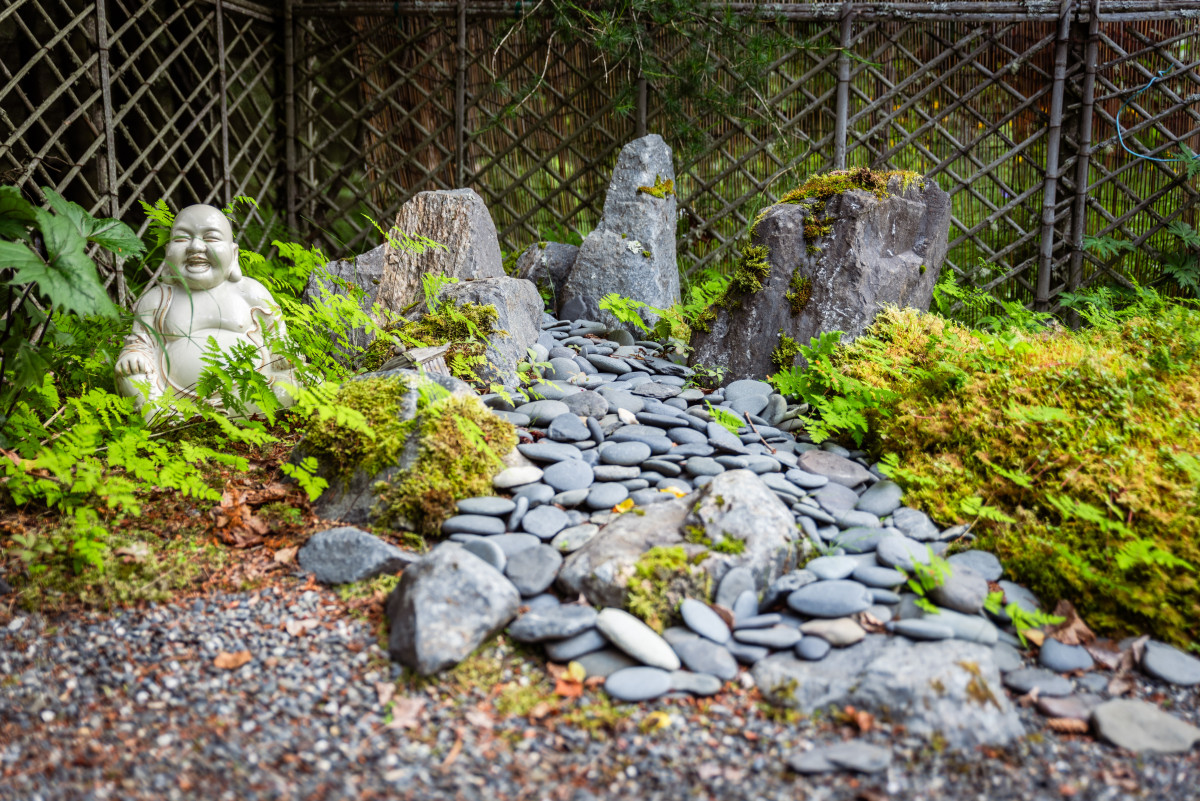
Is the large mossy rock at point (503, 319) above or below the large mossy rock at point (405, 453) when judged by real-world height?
above

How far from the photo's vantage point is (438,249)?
4480 millimetres

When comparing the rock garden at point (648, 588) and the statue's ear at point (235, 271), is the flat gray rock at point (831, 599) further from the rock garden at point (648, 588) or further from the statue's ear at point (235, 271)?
the statue's ear at point (235, 271)

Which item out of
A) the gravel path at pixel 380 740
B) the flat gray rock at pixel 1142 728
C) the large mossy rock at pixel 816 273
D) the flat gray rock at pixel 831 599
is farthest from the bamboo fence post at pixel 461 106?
the flat gray rock at pixel 1142 728

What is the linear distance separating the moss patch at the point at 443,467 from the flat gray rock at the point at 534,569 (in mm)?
356

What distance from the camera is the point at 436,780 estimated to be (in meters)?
1.79

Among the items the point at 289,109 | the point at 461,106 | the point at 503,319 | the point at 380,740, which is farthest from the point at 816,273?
the point at 289,109

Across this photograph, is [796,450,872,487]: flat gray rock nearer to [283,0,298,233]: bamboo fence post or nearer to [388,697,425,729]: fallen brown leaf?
[388,697,425,729]: fallen brown leaf

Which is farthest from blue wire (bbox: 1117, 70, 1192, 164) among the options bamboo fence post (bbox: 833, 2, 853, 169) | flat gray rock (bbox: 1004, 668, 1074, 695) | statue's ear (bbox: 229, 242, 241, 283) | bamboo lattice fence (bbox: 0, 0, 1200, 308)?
statue's ear (bbox: 229, 242, 241, 283)

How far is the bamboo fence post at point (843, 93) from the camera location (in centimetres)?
575

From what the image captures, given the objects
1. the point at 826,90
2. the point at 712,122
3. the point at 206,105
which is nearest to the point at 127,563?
the point at 206,105

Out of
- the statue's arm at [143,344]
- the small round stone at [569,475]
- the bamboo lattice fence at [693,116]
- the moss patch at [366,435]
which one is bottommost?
the small round stone at [569,475]

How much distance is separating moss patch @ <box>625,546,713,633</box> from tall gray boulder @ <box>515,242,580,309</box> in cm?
300

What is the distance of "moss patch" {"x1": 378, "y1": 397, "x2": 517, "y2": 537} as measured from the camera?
2684mm

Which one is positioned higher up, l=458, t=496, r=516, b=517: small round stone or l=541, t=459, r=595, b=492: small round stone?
l=541, t=459, r=595, b=492: small round stone
